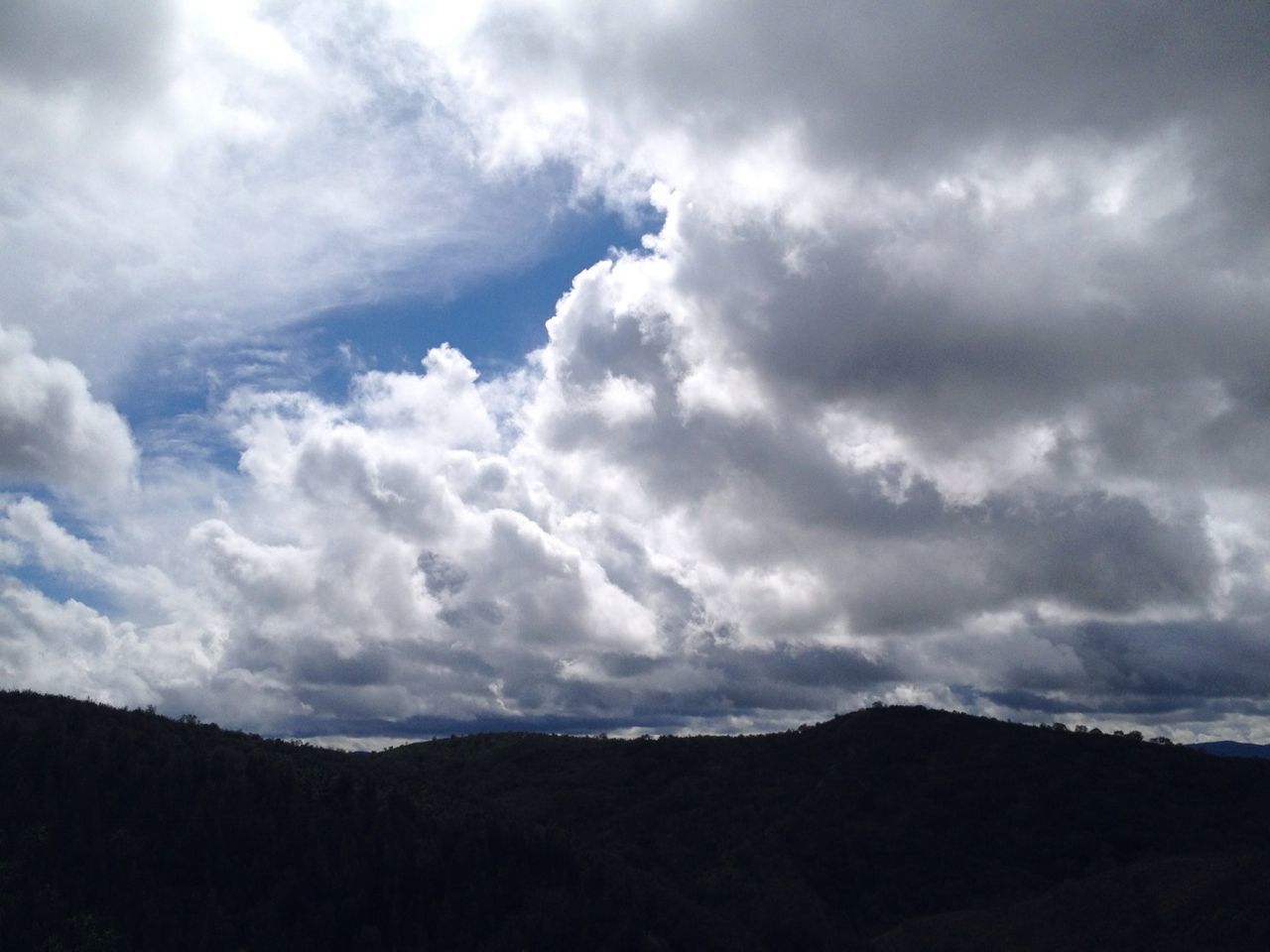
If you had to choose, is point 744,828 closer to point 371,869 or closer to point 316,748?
point 316,748

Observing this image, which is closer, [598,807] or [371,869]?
[371,869]

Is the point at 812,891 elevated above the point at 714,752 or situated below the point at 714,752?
below

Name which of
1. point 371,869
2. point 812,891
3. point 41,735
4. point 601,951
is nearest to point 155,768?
point 41,735

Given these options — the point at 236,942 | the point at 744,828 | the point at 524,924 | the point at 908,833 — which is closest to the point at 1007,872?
the point at 908,833

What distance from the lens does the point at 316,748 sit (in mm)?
64938

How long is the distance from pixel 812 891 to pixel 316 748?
109 feet

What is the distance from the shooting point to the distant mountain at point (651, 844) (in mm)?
39406

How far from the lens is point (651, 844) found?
76562mm

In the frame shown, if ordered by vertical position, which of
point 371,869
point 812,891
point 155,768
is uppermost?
point 155,768

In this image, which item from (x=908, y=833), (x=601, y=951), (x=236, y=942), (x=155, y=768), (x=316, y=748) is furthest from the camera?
(x=908, y=833)

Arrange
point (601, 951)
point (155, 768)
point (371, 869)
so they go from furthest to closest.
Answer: point (155, 768) < point (371, 869) < point (601, 951)

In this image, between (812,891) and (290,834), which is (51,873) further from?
(812,891)

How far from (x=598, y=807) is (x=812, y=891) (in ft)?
78.3

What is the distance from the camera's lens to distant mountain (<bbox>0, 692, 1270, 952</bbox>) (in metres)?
39.4
